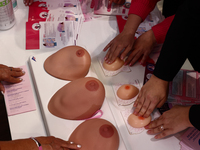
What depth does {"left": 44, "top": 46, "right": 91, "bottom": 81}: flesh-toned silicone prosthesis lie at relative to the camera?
30.0 inches

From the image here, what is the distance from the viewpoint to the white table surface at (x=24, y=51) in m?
0.68

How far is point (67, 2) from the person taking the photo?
1.11 m

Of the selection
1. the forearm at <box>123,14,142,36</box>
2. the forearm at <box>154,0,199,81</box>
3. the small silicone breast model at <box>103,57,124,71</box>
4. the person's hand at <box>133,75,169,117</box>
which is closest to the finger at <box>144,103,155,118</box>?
the person's hand at <box>133,75,169,117</box>

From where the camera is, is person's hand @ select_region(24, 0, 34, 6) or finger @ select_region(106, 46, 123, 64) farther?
person's hand @ select_region(24, 0, 34, 6)

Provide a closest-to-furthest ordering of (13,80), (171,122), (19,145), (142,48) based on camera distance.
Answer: (19,145) < (171,122) < (13,80) < (142,48)

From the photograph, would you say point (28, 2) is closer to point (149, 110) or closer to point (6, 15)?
point (6, 15)

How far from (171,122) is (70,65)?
0.39 metres

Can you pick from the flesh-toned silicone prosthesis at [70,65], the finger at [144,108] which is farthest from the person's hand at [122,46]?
the finger at [144,108]

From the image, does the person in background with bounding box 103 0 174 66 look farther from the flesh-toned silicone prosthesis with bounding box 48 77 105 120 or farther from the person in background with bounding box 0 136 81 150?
the person in background with bounding box 0 136 81 150

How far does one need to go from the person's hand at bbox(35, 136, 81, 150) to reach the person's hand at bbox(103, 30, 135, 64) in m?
0.35

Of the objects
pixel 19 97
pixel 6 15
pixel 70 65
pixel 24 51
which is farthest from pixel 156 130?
pixel 6 15

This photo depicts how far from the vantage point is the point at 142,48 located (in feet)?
2.84

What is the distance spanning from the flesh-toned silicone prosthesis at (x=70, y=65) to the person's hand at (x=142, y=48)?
190mm

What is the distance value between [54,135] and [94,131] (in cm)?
13
